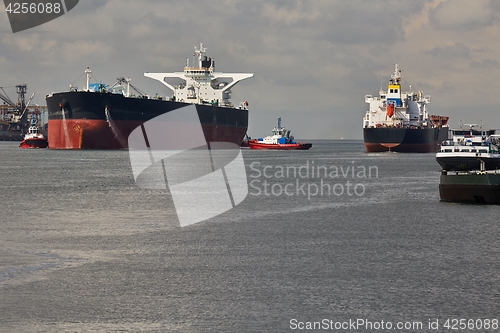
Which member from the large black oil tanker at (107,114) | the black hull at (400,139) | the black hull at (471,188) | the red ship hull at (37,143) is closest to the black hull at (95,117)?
the large black oil tanker at (107,114)

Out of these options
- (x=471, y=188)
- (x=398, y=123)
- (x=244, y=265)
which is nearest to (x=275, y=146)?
(x=398, y=123)

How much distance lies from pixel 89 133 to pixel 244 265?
73.0 meters

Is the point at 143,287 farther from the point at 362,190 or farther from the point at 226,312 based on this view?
the point at 362,190

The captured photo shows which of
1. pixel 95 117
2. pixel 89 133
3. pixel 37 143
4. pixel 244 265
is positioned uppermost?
pixel 95 117

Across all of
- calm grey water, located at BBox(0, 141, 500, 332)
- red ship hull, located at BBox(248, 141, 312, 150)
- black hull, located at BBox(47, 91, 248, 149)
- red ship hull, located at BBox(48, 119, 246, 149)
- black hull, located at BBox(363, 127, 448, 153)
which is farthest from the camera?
red ship hull, located at BBox(248, 141, 312, 150)

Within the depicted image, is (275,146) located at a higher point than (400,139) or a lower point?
lower

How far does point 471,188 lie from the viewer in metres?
33.8

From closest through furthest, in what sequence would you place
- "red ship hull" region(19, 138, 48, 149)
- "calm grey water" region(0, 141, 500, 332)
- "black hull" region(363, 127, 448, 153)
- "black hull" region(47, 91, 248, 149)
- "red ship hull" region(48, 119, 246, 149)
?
"calm grey water" region(0, 141, 500, 332) → "black hull" region(47, 91, 248, 149) → "red ship hull" region(48, 119, 246, 149) → "black hull" region(363, 127, 448, 153) → "red ship hull" region(19, 138, 48, 149)

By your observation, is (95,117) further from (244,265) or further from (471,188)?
(244,265)

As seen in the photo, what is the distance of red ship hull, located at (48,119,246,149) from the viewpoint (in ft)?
294

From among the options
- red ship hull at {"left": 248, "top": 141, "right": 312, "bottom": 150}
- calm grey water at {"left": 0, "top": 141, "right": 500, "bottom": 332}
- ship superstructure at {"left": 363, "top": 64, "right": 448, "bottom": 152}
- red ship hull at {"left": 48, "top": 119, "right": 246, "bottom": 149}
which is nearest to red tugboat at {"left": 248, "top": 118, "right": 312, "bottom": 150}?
red ship hull at {"left": 248, "top": 141, "right": 312, "bottom": 150}

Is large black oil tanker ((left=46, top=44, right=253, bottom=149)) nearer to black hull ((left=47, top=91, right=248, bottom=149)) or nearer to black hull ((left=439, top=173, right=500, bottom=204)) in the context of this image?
black hull ((left=47, top=91, right=248, bottom=149))

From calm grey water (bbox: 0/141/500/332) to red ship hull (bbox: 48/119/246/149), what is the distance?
53086 mm

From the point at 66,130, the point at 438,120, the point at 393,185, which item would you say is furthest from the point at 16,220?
the point at 438,120
